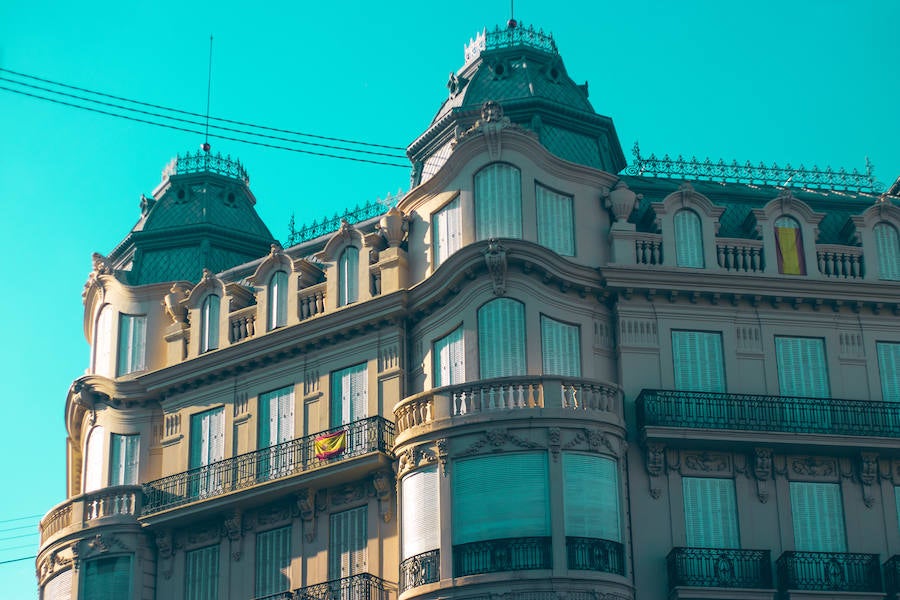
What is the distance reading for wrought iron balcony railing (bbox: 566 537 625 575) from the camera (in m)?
38.8

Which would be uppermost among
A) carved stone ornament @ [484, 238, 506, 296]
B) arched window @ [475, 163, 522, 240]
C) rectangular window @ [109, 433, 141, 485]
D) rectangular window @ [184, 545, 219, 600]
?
arched window @ [475, 163, 522, 240]

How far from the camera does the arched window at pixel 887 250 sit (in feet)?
148

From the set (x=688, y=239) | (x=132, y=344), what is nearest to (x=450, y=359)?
(x=688, y=239)

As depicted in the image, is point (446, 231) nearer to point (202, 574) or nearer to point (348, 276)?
point (348, 276)

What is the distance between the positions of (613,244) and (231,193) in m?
14.1

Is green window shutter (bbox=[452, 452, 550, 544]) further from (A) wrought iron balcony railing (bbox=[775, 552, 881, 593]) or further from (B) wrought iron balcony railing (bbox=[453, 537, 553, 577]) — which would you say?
(A) wrought iron balcony railing (bbox=[775, 552, 881, 593])

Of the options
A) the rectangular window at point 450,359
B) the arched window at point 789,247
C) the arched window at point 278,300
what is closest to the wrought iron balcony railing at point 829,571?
the arched window at point 789,247

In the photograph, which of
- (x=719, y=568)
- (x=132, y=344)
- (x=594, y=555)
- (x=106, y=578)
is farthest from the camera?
(x=132, y=344)

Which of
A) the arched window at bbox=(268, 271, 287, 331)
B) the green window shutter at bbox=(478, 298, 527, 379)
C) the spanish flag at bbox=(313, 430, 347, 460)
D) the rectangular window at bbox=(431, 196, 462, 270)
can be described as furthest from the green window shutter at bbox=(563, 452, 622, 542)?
the arched window at bbox=(268, 271, 287, 331)

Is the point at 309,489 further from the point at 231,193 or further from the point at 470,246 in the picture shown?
the point at 231,193

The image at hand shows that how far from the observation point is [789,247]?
4484 cm

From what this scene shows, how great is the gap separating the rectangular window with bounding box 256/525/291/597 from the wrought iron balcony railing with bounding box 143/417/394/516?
1.47 meters

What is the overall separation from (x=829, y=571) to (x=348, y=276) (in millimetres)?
15016

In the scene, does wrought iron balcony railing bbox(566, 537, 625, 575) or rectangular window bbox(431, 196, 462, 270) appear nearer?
wrought iron balcony railing bbox(566, 537, 625, 575)
